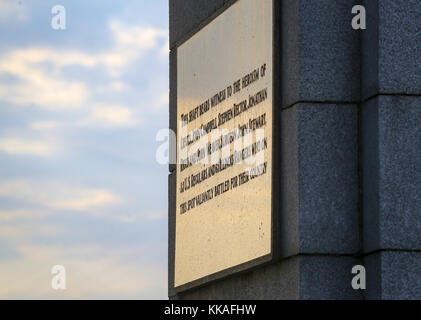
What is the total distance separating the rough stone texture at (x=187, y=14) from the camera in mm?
14250

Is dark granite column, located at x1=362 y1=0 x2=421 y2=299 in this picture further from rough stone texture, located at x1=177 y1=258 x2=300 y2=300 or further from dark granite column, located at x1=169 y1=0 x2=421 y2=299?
rough stone texture, located at x1=177 y1=258 x2=300 y2=300

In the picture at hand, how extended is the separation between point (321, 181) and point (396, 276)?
1089mm

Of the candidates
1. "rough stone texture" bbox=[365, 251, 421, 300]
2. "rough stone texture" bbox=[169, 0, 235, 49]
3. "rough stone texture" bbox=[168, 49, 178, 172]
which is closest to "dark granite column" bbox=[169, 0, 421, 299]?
"rough stone texture" bbox=[365, 251, 421, 300]

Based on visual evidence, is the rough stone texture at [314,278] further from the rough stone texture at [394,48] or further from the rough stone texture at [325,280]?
the rough stone texture at [394,48]

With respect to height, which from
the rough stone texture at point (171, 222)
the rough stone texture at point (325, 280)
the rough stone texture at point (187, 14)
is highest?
the rough stone texture at point (187, 14)

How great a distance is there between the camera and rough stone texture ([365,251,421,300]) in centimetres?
1112

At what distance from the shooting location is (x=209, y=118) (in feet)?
45.2

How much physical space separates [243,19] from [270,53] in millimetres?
902

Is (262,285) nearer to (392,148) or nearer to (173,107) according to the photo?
(392,148)

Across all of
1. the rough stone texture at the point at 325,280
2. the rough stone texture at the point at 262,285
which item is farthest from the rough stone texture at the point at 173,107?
the rough stone texture at the point at 325,280

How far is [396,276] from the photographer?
11164 mm

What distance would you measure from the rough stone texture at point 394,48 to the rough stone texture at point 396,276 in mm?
1407

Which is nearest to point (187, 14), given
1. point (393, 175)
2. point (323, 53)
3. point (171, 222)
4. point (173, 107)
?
point (173, 107)

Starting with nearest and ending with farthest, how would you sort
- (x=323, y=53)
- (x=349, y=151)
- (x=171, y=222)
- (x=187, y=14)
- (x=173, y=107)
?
(x=349, y=151) → (x=323, y=53) → (x=187, y=14) → (x=171, y=222) → (x=173, y=107)
